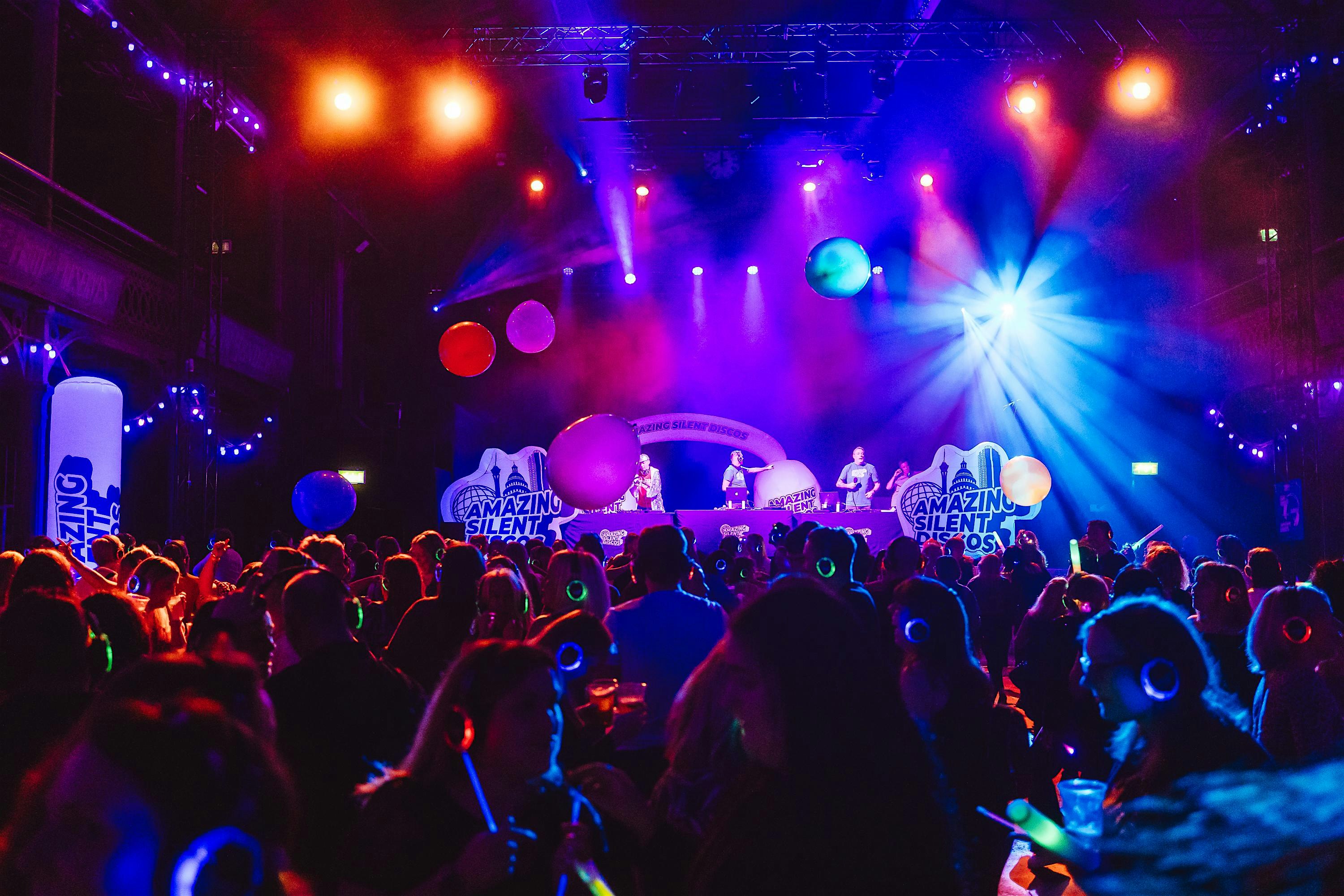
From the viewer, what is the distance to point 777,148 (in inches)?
586

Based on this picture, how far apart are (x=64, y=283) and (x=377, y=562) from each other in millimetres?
4930

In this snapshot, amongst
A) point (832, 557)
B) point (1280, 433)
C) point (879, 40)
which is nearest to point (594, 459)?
point (832, 557)

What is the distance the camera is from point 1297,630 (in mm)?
3158

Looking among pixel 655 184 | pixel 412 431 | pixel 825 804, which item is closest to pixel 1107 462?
pixel 655 184

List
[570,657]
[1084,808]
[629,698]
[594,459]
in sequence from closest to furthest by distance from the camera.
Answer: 1. [1084,808]
2. [629,698]
3. [570,657]
4. [594,459]

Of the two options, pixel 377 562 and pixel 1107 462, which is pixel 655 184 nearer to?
pixel 1107 462

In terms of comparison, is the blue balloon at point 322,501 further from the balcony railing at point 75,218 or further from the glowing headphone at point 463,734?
the glowing headphone at point 463,734

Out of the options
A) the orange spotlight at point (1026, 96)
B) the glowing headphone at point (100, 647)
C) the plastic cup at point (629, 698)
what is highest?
the orange spotlight at point (1026, 96)

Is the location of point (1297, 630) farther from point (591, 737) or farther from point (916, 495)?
point (916, 495)

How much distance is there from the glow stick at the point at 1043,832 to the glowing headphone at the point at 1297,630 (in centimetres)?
203

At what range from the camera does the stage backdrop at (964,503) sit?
1556cm

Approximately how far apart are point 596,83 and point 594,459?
15.7 ft

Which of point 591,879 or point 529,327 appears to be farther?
point 529,327

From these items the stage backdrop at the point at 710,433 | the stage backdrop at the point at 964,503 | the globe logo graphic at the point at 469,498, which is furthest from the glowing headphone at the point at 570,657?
the stage backdrop at the point at 710,433
